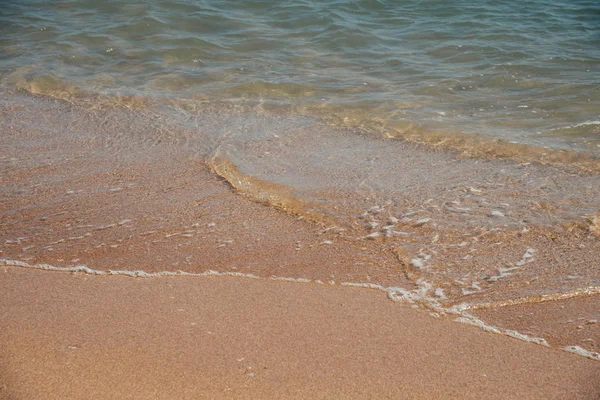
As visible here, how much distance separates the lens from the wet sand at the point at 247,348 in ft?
9.39

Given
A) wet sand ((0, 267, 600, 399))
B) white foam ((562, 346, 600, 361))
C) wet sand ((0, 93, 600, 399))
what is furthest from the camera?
white foam ((562, 346, 600, 361))

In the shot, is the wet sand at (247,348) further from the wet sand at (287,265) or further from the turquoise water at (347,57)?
the turquoise water at (347,57)

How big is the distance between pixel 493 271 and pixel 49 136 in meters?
4.26

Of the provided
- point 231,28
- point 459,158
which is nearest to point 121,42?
point 231,28

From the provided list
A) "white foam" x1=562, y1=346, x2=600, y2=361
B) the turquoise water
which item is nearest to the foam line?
"white foam" x1=562, y1=346, x2=600, y2=361

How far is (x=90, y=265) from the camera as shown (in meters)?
3.97

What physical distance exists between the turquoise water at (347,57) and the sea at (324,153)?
4 centimetres

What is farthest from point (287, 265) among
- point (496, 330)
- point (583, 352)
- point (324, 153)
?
point (324, 153)

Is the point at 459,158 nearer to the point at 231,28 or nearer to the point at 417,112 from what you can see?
the point at 417,112

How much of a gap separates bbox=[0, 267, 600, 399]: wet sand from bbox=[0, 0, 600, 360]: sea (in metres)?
0.20

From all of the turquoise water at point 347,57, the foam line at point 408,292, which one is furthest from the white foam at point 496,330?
the turquoise water at point 347,57

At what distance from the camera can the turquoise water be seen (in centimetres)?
725

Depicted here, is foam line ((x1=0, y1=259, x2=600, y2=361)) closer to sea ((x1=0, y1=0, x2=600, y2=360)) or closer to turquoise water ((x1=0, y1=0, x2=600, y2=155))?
sea ((x1=0, y1=0, x2=600, y2=360))

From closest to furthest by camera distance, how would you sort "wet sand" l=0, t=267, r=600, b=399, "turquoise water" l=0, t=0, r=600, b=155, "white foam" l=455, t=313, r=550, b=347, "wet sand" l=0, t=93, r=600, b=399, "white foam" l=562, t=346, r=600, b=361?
"wet sand" l=0, t=267, r=600, b=399 < "wet sand" l=0, t=93, r=600, b=399 < "white foam" l=562, t=346, r=600, b=361 < "white foam" l=455, t=313, r=550, b=347 < "turquoise water" l=0, t=0, r=600, b=155
